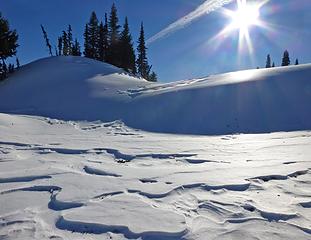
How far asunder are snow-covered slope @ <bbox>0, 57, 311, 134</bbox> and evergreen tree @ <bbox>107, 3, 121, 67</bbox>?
1853 centimetres

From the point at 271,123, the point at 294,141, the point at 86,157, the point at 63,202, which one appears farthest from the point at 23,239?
the point at 271,123

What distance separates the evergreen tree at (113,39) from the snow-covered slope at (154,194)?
3788cm

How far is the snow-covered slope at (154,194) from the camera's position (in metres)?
3.90

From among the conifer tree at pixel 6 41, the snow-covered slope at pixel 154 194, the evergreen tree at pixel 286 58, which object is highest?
the evergreen tree at pixel 286 58

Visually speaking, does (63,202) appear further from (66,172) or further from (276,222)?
(276,222)

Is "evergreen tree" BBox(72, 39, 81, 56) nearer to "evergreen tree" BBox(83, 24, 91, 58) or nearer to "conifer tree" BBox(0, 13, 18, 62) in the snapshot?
"evergreen tree" BBox(83, 24, 91, 58)

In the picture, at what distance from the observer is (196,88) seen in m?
20.0

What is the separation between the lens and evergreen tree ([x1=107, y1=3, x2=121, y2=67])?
45769 mm

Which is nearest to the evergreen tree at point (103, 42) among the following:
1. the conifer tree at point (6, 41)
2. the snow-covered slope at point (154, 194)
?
the conifer tree at point (6, 41)

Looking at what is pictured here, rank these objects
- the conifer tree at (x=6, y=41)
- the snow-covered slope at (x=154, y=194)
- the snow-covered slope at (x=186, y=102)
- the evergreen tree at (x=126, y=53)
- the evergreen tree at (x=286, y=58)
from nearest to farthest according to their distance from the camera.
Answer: the snow-covered slope at (x=154, y=194)
the snow-covered slope at (x=186, y=102)
the conifer tree at (x=6, y=41)
the evergreen tree at (x=126, y=53)
the evergreen tree at (x=286, y=58)

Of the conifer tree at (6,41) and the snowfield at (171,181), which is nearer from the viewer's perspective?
the snowfield at (171,181)

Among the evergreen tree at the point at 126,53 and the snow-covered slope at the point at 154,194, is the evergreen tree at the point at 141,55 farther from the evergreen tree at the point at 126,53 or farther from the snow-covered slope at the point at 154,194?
the snow-covered slope at the point at 154,194

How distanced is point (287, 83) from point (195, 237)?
15904 mm

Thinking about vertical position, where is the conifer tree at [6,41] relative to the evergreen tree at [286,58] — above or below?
below
